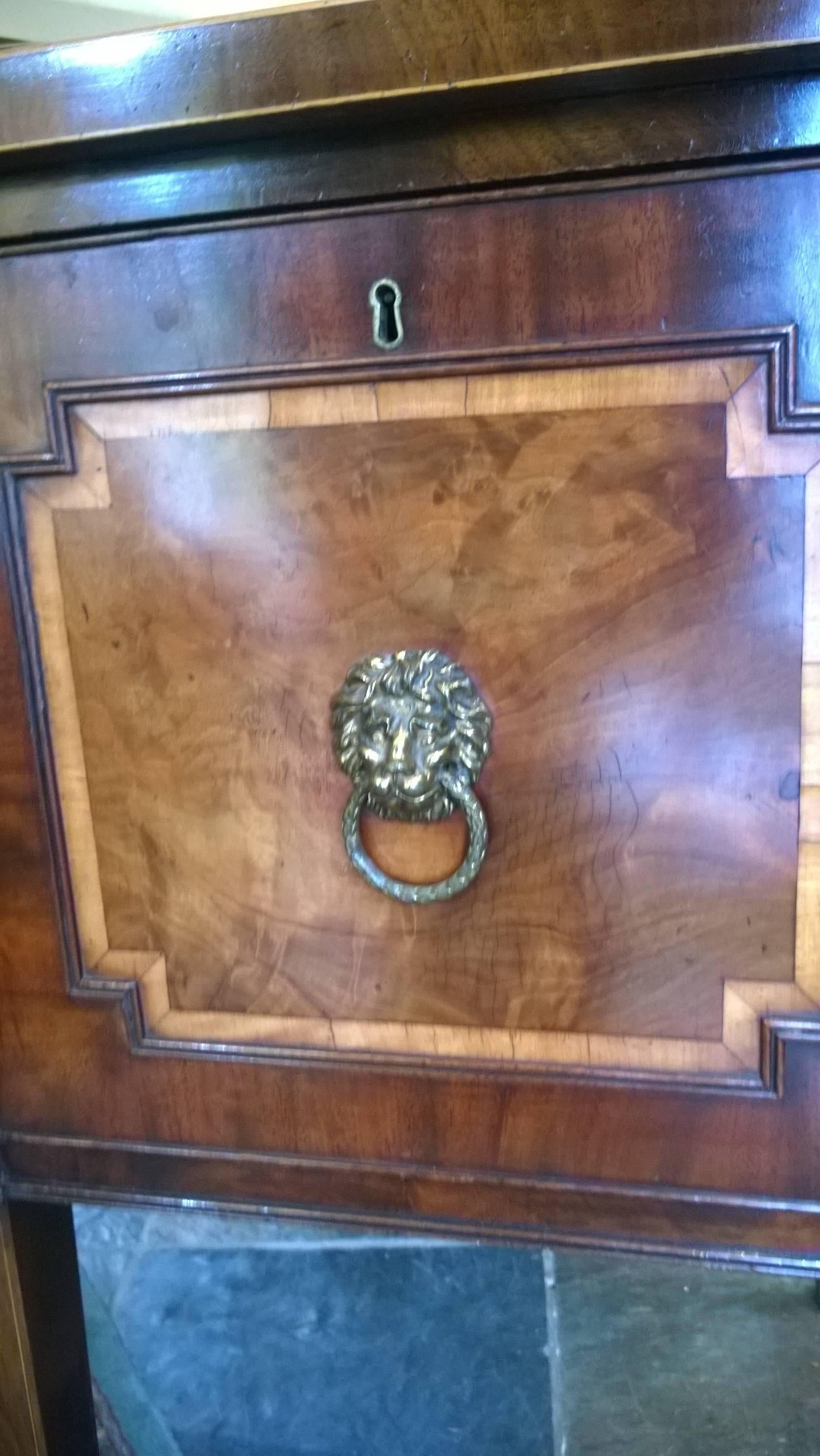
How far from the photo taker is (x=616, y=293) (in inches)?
15.0

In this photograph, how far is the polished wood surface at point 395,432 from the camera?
373mm

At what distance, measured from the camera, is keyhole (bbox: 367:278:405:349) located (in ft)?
1.30

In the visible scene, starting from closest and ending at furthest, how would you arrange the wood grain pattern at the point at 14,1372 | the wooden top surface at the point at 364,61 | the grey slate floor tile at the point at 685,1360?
the wooden top surface at the point at 364,61
the wood grain pattern at the point at 14,1372
the grey slate floor tile at the point at 685,1360

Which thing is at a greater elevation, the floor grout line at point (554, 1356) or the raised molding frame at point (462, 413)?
the raised molding frame at point (462, 413)

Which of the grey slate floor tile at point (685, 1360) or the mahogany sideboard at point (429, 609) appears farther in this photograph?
the grey slate floor tile at point (685, 1360)

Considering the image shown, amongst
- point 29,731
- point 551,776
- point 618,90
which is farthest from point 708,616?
point 29,731

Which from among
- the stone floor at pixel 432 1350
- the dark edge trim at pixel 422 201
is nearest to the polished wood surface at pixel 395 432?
the dark edge trim at pixel 422 201

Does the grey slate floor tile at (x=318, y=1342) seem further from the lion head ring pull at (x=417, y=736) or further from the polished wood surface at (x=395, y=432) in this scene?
the lion head ring pull at (x=417, y=736)

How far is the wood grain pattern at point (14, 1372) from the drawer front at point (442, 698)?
0.51 feet

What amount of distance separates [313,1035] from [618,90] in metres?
0.42

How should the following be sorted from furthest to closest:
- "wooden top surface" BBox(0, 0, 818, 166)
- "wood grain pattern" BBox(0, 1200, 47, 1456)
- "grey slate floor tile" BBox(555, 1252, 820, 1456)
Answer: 1. "grey slate floor tile" BBox(555, 1252, 820, 1456)
2. "wood grain pattern" BBox(0, 1200, 47, 1456)
3. "wooden top surface" BBox(0, 0, 818, 166)

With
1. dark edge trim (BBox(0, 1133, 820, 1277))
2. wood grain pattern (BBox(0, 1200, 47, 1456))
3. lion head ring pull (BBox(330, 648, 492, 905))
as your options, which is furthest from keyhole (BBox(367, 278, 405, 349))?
wood grain pattern (BBox(0, 1200, 47, 1456))

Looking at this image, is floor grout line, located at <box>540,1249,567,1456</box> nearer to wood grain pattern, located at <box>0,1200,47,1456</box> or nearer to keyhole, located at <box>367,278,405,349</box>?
wood grain pattern, located at <box>0,1200,47,1456</box>

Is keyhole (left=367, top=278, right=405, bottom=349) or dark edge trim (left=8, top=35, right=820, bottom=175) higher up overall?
dark edge trim (left=8, top=35, right=820, bottom=175)
